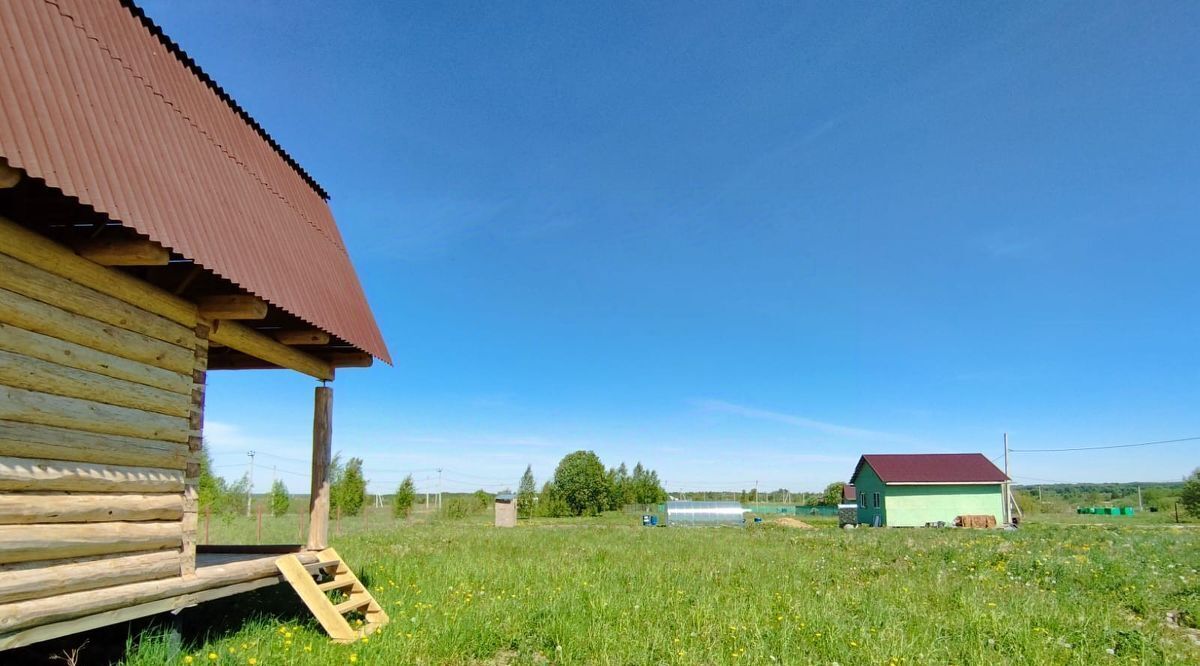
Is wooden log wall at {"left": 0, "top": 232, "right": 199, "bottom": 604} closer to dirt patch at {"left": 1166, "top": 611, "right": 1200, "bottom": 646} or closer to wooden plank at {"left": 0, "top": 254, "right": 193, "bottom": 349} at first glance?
wooden plank at {"left": 0, "top": 254, "right": 193, "bottom": 349}

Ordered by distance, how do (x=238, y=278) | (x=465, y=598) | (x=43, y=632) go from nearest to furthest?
(x=43, y=632) → (x=238, y=278) → (x=465, y=598)

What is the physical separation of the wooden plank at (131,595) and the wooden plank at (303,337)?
2368mm

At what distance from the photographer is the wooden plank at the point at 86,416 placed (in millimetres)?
4700

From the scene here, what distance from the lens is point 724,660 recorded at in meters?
6.47

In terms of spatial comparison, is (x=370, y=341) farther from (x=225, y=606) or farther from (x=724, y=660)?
(x=724, y=660)

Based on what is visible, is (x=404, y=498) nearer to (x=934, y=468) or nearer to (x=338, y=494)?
(x=338, y=494)

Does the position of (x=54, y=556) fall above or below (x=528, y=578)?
above

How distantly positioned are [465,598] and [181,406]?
14.5 ft

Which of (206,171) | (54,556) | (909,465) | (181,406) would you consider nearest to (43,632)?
(54,556)

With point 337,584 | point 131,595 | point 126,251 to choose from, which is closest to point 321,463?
point 337,584

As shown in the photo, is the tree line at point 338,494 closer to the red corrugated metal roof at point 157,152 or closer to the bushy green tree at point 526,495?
the bushy green tree at point 526,495

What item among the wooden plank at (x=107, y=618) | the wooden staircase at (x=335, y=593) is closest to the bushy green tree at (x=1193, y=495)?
the wooden staircase at (x=335, y=593)

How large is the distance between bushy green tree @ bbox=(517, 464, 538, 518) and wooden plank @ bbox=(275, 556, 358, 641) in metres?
45.6

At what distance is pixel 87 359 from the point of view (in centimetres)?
530
